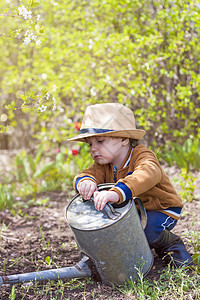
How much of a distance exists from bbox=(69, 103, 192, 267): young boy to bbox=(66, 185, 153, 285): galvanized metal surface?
21cm

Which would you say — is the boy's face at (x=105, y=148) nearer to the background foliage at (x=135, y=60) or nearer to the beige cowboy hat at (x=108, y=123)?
the beige cowboy hat at (x=108, y=123)

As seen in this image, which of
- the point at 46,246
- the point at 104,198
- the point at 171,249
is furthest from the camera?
the point at 46,246

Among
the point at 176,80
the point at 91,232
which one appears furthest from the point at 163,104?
the point at 91,232

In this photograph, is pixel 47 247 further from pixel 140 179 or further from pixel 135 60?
pixel 135 60

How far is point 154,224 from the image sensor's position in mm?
2117

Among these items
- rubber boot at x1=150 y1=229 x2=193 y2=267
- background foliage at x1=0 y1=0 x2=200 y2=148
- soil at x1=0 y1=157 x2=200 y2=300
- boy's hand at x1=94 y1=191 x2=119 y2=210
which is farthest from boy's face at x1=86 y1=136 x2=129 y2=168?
background foliage at x1=0 y1=0 x2=200 y2=148

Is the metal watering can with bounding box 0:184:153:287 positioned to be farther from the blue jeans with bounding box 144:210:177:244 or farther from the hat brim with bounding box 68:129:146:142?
the hat brim with bounding box 68:129:146:142

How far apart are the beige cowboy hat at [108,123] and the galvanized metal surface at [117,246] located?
17.1 inches

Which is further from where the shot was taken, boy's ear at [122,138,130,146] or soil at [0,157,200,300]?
boy's ear at [122,138,130,146]

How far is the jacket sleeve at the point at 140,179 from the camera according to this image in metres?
1.83

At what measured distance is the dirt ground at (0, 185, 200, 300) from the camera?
6.24ft

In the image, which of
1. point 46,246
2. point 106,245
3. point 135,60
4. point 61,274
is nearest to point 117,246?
point 106,245

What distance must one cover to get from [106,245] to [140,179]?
0.38 meters

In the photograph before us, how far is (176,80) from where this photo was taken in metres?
4.20
